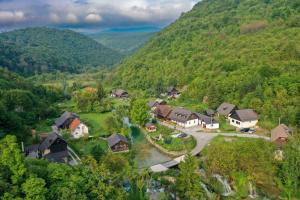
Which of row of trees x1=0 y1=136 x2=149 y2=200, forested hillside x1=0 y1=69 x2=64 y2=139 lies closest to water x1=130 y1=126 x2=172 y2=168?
forested hillside x1=0 y1=69 x2=64 y2=139

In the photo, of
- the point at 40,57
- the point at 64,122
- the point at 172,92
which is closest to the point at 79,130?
the point at 64,122

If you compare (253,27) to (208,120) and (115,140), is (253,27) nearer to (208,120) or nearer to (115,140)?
(208,120)

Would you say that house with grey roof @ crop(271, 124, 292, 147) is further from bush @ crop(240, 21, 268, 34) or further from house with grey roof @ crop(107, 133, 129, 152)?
bush @ crop(240, 21, 268, 34)

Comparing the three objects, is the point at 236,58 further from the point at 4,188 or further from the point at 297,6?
the point at 4,188

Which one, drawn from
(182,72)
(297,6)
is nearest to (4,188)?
(182,72)

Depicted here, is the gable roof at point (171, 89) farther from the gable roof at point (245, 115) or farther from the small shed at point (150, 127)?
the gable roof at point (245, 115)
